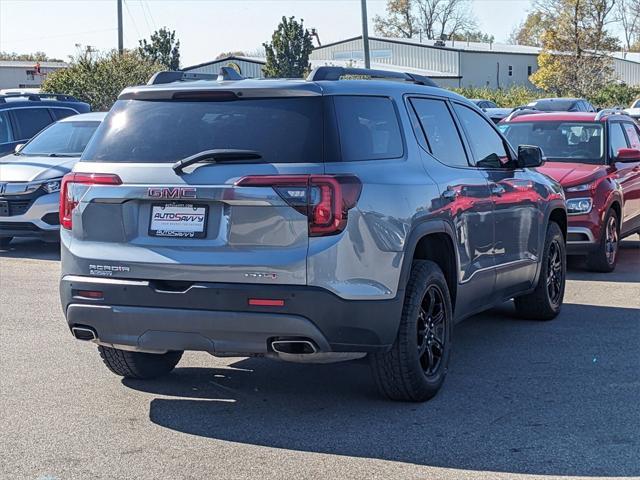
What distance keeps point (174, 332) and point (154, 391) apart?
1.05 metres

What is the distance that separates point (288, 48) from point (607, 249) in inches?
1980

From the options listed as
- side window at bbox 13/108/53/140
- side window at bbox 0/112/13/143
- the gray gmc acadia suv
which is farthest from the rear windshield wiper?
side window at bbox 13/108/53/140

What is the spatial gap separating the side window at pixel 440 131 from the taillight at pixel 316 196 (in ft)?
4.44

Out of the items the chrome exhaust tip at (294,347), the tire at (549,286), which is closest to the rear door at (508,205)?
the tire at (549,286)

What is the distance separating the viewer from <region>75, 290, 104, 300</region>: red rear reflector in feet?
18.9

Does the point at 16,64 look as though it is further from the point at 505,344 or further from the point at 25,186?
the point at 505,344

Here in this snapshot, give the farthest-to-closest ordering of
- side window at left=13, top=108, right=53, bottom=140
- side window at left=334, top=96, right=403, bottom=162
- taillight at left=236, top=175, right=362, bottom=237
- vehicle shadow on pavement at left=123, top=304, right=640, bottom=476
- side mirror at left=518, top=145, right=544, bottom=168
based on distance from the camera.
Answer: side window at left=13, top=108, right=53, bottom=140
side mirror at left=518, top=145, right=544, bottom=168
side window at left=334, top=96, right=403, bottom=162
taillight at left=236, top=175, right=362, bottom=237
vehicle shadow on pavement at left=123, top=304, right=640, bottom=476

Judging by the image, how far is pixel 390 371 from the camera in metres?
5.96

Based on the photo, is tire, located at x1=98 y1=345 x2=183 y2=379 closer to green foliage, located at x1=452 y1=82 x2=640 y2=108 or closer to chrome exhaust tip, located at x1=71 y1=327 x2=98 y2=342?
chrome exhaust tip, located at x1=71 y1=327 x2=98 y2=342

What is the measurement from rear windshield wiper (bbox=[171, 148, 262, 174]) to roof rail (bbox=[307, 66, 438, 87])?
67 cm

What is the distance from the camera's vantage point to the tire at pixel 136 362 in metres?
6.57

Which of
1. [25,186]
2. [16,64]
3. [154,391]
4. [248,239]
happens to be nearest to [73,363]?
[154,391]

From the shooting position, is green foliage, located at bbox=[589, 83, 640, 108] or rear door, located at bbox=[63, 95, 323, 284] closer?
rear door, located at bbox=[63, 95, 323, 284]

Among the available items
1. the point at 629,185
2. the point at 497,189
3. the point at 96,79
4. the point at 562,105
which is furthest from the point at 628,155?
the point at 96,79
